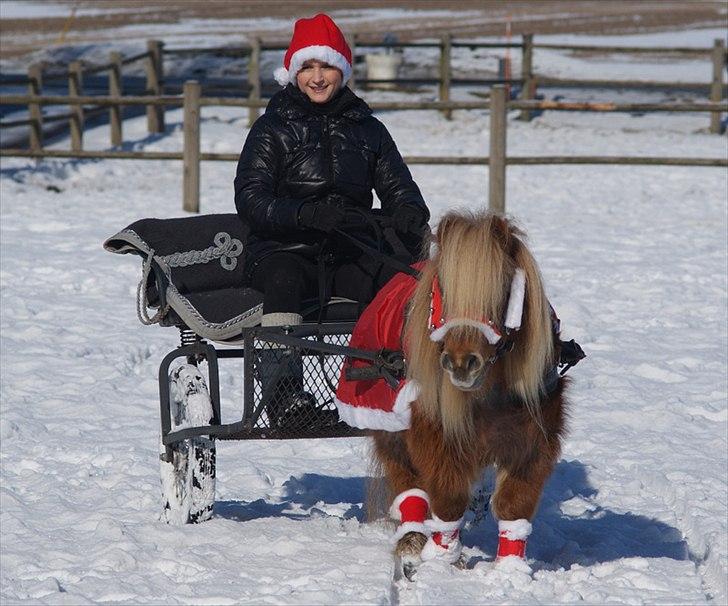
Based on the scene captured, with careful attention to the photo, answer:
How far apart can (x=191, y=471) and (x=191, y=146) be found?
653cm

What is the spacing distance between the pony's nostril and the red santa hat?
4.65ft

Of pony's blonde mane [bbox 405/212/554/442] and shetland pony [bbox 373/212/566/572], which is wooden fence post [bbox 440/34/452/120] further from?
pony's blonde mane [bbox 405/212/554/442]

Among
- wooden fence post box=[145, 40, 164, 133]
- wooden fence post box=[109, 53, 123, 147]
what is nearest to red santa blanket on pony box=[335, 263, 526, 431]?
wooden fence post box=[109, 53, 123, 147]

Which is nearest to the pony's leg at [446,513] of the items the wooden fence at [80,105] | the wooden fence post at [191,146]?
the wooden fence post at [191,146]

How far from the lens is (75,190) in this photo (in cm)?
1193

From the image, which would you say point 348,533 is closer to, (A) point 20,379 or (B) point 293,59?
(B) point 293,59

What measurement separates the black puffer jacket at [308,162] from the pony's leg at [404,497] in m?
0.76

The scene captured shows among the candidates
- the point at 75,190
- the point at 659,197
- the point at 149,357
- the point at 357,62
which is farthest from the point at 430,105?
the point at 357,62

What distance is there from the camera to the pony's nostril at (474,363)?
10.2 ft

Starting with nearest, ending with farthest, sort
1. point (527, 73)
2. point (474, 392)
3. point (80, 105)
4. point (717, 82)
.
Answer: point (474, 392) → point (80, 105) → point (717, 82) → point (527, 73)

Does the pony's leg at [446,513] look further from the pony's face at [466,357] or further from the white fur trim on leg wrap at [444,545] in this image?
the pony's face at [466,357]

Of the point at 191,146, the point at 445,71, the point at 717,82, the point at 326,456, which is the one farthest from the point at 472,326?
the point at 445,71

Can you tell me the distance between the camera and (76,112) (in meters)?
→ 14.5

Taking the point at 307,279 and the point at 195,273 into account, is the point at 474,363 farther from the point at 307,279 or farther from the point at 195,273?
the point at 195,273
